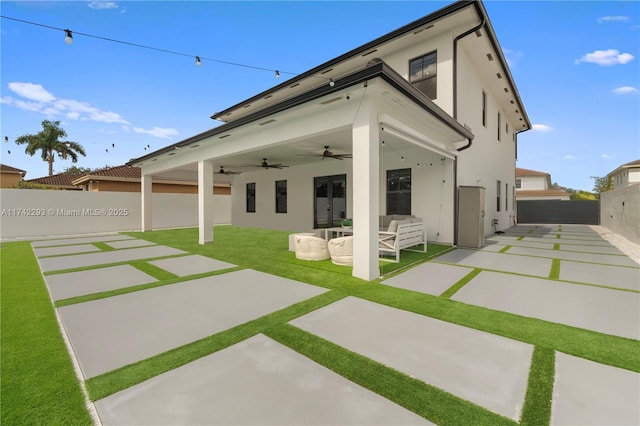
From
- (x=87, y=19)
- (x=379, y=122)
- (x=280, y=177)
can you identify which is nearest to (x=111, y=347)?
(x=379, y=122)

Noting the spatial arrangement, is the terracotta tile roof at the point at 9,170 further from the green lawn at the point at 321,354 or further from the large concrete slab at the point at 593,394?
the large concrete slab at the point at 593,394

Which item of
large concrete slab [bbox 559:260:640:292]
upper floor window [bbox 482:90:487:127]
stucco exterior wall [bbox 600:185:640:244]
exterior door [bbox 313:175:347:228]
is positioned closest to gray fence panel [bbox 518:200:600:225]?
stucco exterior wall [bbox 600:185:640:244]

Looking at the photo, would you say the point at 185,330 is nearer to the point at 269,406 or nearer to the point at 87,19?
the point at 269,406

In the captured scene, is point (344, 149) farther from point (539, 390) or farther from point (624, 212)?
point (624, 212)

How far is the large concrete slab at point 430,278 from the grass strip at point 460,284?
0.06 meters

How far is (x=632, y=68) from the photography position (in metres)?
10.3

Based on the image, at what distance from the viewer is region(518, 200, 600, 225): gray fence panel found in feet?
60.3

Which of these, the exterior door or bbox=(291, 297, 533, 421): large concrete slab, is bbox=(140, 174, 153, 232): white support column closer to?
the exterior door

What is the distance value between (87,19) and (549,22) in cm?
1228

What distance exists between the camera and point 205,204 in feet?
31.8

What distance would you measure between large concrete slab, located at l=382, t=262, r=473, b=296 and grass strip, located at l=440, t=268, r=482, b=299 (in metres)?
0.06

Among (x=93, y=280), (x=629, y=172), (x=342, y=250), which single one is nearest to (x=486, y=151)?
(x=342, y=250)

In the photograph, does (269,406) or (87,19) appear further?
(87,19)

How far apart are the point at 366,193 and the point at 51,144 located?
38.6 m
